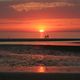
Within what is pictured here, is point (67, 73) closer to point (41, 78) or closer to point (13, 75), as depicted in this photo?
point (41, 78)

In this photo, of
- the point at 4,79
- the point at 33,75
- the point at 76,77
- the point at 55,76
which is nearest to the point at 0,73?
the point at 4,79

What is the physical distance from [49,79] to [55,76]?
0.41ft

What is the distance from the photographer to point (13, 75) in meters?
5.48

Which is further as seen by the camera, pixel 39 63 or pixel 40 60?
pixel 40 60

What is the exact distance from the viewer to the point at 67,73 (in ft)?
18.5

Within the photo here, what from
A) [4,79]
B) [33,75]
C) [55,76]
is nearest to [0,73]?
[4,79]

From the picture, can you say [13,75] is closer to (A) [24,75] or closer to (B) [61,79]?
(A) [24,75]

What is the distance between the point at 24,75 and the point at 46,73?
0.41 meters

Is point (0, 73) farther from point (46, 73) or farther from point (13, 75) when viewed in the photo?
point (46, 73)

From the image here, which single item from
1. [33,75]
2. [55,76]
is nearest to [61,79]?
[55,76]

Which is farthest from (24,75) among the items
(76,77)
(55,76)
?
(76,77)

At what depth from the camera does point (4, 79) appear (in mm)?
5500

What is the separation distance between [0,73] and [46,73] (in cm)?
82

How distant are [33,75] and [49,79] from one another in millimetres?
293
